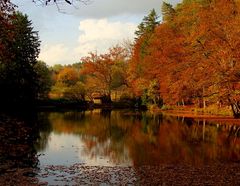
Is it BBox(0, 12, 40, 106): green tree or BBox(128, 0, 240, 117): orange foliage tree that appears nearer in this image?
BBox(128, 0, 240, 117): orange foliage tree

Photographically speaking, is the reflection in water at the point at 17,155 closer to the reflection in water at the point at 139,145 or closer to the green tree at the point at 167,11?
the reflection in water at the point at 139,145

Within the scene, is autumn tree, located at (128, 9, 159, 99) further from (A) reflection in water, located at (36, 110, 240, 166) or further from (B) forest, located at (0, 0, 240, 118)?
(A) reflection in water, located at (36, 110, 240, 166)

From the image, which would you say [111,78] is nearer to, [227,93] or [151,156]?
[227,93]

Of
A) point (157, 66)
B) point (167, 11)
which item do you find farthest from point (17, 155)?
point (167, 11)

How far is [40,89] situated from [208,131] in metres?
39.5

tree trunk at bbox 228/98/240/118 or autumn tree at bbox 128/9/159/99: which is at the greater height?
autumn tree at bbox 128/9/159/99

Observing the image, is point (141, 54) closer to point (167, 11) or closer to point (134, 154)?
point (167, 11)

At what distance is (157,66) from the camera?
54312mm

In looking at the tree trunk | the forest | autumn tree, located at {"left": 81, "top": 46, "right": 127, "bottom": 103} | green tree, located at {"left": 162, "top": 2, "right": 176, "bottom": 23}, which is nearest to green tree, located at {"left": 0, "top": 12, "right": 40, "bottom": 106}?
the forest

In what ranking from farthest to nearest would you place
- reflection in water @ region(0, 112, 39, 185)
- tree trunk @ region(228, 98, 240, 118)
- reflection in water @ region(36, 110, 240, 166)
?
tree trunk @ region(228, 98, 240, 118)
reflection in water @ region(36, 110, 240, 166)
reflection in water @ region(0, 112, 39, 185)

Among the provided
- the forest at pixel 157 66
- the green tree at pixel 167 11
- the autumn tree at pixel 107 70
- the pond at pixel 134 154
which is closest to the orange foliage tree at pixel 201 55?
the forest at pixel 157 66

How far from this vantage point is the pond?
1459 centimetres

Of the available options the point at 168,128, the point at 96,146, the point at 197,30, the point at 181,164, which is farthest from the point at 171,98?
the point at 181,164

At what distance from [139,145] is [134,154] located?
3449 mm
